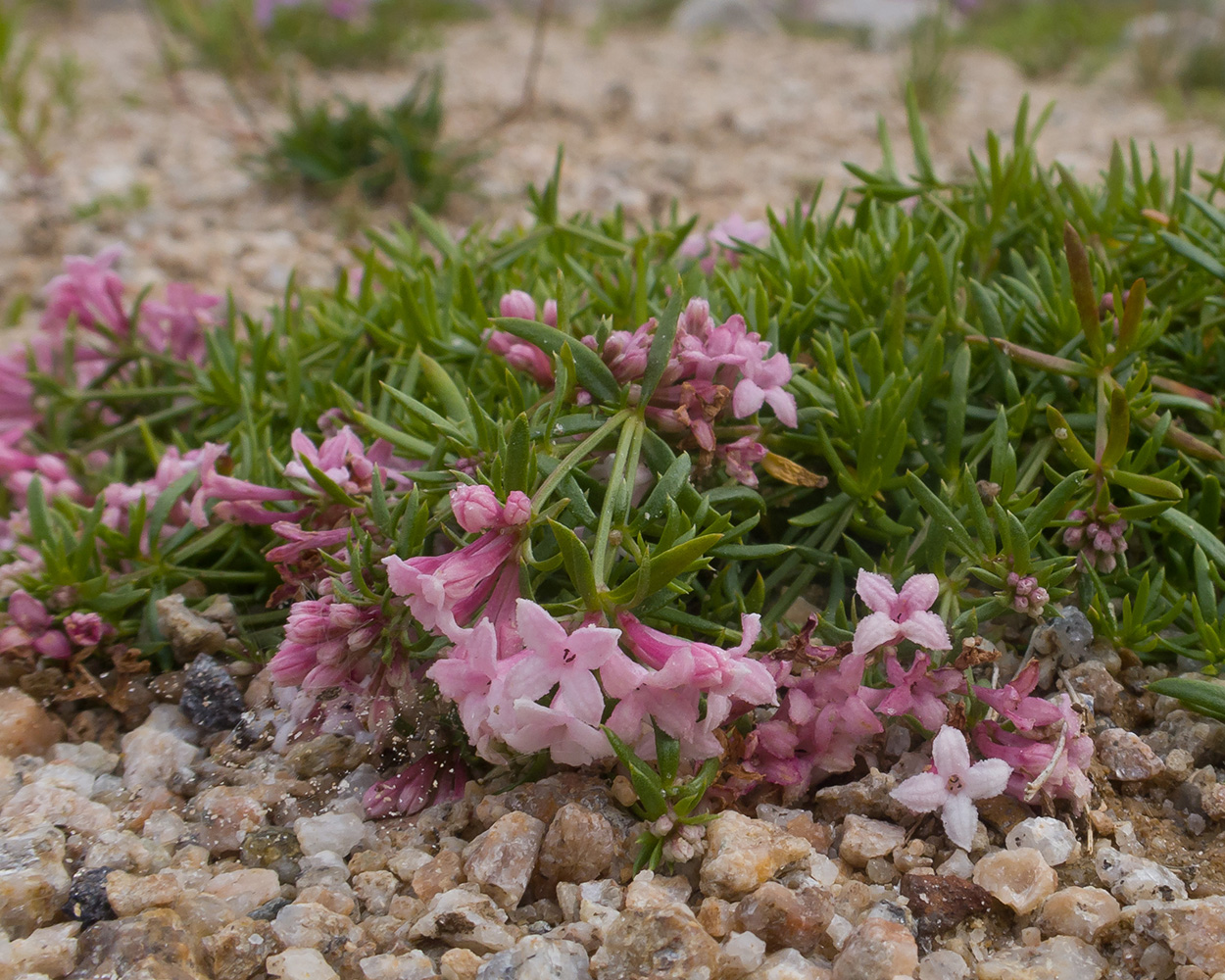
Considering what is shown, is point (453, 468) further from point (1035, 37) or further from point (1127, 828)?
point (1035, 37)

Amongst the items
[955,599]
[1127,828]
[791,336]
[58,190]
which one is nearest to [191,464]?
[791,336]

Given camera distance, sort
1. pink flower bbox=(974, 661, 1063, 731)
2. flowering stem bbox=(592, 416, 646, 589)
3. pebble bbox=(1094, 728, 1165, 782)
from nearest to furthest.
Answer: flowering stem bbox=(592, 416, 646, 589) < pink flower bbox=(974, 661, 1063, 731) < pebble bbox=(1094, 728, 1165, 782)

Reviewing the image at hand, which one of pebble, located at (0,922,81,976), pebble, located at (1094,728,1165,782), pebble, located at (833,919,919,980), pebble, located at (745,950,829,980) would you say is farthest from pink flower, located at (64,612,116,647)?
pebble, located at (1094,728,1165,782)

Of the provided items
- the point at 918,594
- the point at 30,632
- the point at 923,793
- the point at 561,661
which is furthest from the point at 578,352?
the point at 30,632

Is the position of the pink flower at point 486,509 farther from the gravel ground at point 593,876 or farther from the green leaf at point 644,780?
the gravel ground at point 593,876

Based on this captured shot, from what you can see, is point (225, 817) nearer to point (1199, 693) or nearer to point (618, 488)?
point (618, 488)

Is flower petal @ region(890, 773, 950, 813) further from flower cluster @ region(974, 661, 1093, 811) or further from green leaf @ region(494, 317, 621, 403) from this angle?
green leaf @ region(494, 317, 621, 403)
